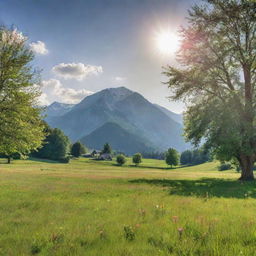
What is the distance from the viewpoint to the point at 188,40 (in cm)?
2772

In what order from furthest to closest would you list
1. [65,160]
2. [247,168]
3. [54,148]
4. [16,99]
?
[54,148]
[65,160]
[247,168]
[16,99]

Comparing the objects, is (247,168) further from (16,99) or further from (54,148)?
(54,148)

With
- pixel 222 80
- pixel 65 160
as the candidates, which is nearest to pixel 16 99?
pixel 222 80

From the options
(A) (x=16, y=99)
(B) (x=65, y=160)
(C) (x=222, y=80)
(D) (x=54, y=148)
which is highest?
(C) (x=222, y=80)

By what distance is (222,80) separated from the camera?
93.6ft

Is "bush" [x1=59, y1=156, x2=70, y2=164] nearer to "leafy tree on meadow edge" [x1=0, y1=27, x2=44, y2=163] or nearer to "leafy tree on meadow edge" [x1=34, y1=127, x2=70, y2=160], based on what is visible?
"leafy tree on meadow edge" [x1=34, y1=127, x2=70, y2=160]

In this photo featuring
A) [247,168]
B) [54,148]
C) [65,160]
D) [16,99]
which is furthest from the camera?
[54,148]

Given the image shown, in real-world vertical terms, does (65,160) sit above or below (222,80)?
below

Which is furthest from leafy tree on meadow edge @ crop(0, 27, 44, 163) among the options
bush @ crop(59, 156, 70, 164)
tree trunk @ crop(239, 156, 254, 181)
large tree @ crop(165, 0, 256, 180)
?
bush @ crop(59, 156, 70, 164)

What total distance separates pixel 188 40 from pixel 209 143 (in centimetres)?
1329

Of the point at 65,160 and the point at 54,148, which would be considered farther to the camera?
the point at 54,148

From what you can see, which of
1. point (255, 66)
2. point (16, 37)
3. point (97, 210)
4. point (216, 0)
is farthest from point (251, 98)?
point (16, 37)

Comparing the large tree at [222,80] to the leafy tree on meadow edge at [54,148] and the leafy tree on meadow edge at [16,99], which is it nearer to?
the leafy tree on meadow edge at [16,99]

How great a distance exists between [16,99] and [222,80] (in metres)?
24.9
